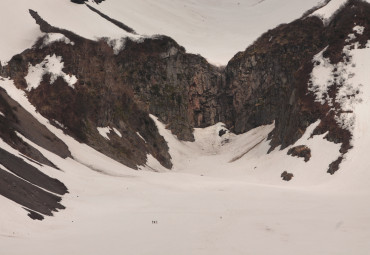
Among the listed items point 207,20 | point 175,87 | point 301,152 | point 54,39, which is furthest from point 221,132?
point 207,20

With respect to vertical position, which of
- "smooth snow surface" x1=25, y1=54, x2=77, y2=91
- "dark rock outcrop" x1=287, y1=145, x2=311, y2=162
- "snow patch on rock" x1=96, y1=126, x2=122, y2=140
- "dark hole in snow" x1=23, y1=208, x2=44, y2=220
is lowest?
"dark hole in snow" x1=23, y1=208, x2=44, y2=220

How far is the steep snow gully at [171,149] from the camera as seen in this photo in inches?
865

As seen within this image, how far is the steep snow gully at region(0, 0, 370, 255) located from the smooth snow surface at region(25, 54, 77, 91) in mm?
211

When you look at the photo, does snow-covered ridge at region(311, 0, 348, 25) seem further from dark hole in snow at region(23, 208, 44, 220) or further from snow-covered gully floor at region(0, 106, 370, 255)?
dark hole in snow at region(23, 208, 44, 220)

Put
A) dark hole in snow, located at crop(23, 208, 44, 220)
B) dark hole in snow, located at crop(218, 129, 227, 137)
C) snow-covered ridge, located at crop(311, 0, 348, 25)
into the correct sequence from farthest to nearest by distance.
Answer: snow-covered ridge, located at crop(311, 0, 348, 25) < dark hole in snow, located at crop(218, 129, 227, 137) < dark hole in snow, located at crop(23, 208, 44, 220)

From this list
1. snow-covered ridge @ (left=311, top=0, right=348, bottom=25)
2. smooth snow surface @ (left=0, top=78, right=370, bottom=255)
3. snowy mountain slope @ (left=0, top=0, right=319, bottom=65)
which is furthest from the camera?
snow-covered ridge @ (left=311, top=0, right=348, bottom=25)

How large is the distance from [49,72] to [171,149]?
20948 millimetres

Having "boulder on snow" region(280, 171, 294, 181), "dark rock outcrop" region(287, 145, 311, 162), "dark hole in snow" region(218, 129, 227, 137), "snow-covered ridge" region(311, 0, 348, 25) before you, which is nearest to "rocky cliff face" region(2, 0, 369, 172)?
"snow-covered ridge" region(311, 0, 348, 25)

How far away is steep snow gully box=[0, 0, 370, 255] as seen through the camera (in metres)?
22.0

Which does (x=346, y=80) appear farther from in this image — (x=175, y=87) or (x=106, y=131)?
(x=175, y=87)

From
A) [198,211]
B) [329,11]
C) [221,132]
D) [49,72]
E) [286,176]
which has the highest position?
[329,11]

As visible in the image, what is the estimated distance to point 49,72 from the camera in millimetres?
62906

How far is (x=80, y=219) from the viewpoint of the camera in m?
25.9

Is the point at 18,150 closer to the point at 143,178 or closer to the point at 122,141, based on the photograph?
the point at 143,178
